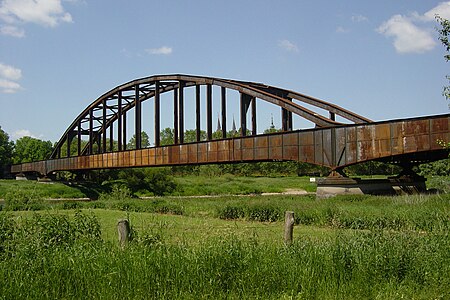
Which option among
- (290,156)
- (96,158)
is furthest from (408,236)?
(96,158)

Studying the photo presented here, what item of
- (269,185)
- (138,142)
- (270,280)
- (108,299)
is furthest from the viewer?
(269,185)

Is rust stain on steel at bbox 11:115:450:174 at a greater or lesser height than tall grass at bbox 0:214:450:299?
greater

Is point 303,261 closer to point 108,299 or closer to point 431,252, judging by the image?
point 431,252

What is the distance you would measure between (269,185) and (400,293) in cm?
6055

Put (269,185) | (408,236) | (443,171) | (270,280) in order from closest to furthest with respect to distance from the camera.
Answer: (270,280)
(408,236)
(443,171)
(269,185)

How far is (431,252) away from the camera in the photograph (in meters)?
9.27

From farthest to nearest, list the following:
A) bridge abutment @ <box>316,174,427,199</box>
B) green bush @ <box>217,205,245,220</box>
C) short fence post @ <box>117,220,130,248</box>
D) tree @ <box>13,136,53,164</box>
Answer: tree @ <box>13,136,53,164</box> → bridge abutment @ <box>316,174,427,199</box> → green bush @ <box>217,205,245,220</box> → short fence post @ <box>117,220,130,248</box>

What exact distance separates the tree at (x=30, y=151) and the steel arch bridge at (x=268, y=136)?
5366 cm

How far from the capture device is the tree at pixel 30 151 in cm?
11362

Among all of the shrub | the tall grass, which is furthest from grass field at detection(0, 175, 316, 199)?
the tall grass

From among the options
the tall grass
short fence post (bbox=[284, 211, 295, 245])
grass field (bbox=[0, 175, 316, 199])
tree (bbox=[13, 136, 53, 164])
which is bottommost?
grass field (bbox=[0, 175, 316, 199])

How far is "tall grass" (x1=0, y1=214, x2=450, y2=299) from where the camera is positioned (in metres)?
7.84

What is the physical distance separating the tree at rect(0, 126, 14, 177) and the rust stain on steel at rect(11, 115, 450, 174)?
6591cm

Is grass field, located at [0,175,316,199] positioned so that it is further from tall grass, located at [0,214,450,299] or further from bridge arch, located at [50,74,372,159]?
tall grass, located at [0,214,450,299]
